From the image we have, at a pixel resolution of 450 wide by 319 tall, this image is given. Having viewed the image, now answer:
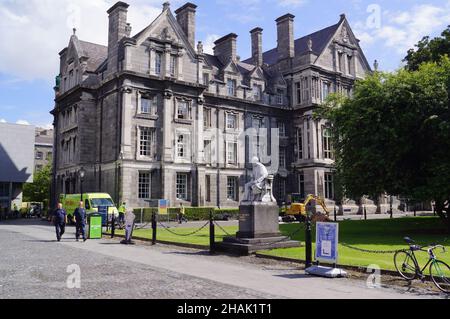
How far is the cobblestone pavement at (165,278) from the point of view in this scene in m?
8.70

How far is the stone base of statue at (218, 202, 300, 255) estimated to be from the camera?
15.2m

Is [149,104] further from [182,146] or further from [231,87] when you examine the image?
[231,87]

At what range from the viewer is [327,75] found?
49719 mm

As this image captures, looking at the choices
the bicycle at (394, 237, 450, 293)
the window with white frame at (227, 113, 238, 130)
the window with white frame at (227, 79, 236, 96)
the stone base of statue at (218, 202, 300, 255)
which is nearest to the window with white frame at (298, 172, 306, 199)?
the window with white frame at (227, 113, 238, 130)

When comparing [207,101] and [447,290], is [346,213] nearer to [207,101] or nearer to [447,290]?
[207,101]

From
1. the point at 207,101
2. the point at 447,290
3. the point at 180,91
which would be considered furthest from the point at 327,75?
the point at 447,290

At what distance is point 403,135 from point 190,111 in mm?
22989

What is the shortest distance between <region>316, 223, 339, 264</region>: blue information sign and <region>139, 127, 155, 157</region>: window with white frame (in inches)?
1089

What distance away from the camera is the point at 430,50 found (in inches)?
1220

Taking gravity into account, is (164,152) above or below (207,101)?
below

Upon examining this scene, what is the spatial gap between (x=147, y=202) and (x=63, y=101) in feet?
54.4

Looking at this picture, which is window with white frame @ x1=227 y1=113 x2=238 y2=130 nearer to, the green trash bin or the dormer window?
the dormer window

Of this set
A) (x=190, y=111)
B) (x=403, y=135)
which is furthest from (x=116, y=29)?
(x=403, y=135)

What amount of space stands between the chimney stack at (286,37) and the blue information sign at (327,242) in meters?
41.8
